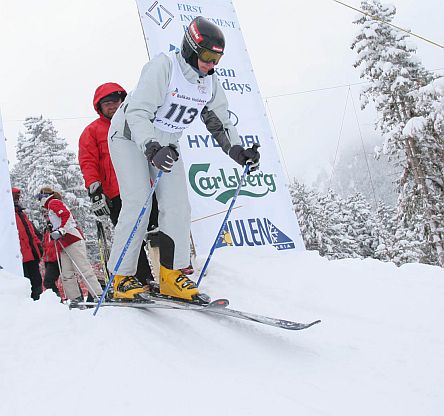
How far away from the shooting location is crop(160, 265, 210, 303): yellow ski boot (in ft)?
11.5

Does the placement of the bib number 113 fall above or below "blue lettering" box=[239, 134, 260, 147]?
above

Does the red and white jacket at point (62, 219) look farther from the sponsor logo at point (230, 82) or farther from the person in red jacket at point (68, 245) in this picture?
the sponsor logo at point (230, 82)

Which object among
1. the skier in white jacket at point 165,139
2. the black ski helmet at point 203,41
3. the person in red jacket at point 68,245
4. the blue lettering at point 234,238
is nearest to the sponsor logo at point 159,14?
the person in red jacket at point 68,245

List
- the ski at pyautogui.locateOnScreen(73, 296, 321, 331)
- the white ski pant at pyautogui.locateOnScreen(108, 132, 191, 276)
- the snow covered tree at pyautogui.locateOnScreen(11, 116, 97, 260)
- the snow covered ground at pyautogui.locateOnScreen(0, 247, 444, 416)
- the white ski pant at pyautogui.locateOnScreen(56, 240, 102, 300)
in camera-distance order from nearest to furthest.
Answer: the snow covered ground at pyautogui.locateOnScreen(0, 247, 444, 416) < the ski at pyautogui.locateOnScreen(73, 296, 321, 331) < the white ski pant at pyautogui.locateOnScreen(108, 132, 191, 276) < the white ski pant at pyautogui.locateOnScreen(56, 240, 102, 300) < the snow covered tree at pyautogui.locateOnScreen(11, 116, 97, 260)

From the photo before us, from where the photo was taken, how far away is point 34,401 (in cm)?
197

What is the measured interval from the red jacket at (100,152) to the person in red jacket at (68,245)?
1815 millimetres

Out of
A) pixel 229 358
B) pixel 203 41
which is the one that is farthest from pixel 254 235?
pixel 229 358

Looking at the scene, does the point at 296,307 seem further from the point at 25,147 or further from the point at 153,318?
the point at 25,147

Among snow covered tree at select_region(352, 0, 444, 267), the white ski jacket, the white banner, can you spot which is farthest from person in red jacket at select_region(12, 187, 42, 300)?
snow covered tree at select_region(352, 0, 444, 267)

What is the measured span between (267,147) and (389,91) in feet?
34.1

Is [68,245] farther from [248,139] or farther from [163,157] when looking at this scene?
[163,157]

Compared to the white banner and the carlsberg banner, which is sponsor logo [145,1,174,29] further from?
the white banner

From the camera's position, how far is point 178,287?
3.59 m

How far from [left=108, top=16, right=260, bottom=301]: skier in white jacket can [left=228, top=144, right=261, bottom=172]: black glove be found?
1.53ft
